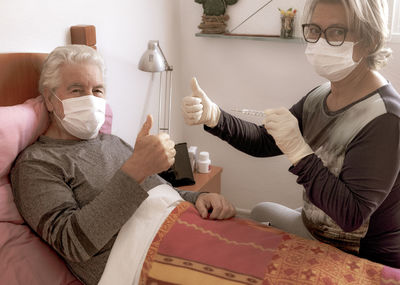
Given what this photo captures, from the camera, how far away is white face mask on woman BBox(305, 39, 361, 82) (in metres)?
1.29

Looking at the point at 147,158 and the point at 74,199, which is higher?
the point at 147,158

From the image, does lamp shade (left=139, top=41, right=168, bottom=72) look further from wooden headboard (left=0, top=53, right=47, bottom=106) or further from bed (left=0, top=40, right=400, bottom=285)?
bed (left=0, top=40, right=400, bottom=285)

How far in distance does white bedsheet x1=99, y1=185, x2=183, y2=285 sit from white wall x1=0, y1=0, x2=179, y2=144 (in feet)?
2.56

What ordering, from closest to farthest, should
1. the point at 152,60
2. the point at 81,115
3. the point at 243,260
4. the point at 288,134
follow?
the point at 243,260
the point at 288,134
the point at 81,115
the point at 152,60

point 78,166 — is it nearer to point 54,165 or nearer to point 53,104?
point 54,165

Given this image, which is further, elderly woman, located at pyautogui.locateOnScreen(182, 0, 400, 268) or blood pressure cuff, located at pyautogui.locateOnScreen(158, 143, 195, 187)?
blood pressure cuff, located at pyautogui.locateOnScreen(158, 143, 195, 187)

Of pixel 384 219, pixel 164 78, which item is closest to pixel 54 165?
pixel 384 219

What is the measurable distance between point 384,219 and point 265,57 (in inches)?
58.8

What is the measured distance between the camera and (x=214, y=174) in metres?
2.40

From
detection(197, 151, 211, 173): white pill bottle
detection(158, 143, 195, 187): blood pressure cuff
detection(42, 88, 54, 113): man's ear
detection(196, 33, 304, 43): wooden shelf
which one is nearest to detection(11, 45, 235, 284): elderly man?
detection(42, 88, 54, 113): man's ear

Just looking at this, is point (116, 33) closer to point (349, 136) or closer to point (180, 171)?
point (180, 171)

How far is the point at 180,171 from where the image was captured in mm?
2162

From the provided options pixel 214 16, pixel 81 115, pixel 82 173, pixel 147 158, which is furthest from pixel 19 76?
pixel 214 16

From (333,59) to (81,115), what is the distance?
0.84 meters
